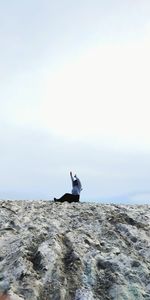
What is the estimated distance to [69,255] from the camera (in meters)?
23.6

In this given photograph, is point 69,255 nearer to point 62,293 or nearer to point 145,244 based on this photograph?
point 62,293

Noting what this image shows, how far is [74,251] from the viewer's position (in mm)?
23875

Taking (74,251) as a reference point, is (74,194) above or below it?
above

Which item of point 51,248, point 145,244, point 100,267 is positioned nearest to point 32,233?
point 51,248

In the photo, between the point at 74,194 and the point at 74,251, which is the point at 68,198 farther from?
the point at 74,251

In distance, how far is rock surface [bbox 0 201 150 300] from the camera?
2162 centimetres

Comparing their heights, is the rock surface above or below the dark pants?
below

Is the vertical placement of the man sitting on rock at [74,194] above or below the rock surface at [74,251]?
above

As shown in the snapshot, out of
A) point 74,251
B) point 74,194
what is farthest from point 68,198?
point 74,251

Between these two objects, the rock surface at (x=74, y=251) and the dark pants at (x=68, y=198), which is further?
the dark pants at (x=68, y=198)

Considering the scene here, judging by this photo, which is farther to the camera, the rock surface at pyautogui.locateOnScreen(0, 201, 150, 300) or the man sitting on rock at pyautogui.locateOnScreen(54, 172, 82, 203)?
the man sitting on rock at pyautogui.locateOnScreen(54, 172, 82, 203)

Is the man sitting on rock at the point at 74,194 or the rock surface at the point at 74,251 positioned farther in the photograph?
the man sitting on rock at the point at 74,194

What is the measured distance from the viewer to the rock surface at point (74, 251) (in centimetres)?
2162

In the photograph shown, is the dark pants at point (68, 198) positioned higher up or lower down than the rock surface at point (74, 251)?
higher up
